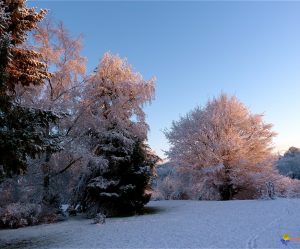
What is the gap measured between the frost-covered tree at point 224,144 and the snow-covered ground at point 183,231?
275 inches

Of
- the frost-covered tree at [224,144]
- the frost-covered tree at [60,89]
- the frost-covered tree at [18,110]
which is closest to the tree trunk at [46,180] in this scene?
the frost-covered tree at [60,89]

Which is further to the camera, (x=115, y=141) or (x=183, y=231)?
(x=115, y=141)

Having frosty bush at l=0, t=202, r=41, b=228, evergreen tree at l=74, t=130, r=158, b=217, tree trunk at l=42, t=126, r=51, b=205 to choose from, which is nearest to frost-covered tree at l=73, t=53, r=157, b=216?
evergreen tree at l=74, t=130, r=158, b=217

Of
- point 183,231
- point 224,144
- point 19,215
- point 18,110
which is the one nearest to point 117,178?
point 19,215

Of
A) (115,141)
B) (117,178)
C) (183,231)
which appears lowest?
(183,231)

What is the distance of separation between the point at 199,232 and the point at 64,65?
511 inches

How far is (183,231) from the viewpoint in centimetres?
1320

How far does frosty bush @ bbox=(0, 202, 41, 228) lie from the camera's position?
16366 millimetres

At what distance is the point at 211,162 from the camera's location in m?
26.2

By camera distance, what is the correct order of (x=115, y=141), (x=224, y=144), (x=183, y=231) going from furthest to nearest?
(x=224, y=144) → (x=115, y=141) → (x=183, y=231)

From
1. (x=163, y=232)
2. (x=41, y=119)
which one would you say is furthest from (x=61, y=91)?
(x=163, y=232)

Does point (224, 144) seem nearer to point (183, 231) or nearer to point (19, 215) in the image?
point (183, 231)

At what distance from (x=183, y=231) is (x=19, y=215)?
827 cm

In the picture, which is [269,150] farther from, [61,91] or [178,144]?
[61,91]
